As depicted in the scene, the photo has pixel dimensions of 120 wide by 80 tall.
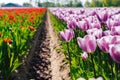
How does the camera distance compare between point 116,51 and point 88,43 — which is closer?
point 116,51

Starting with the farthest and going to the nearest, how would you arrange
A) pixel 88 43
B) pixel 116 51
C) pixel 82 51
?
Answer: pixel 82 51
pixel 88 43
pixel 116 51

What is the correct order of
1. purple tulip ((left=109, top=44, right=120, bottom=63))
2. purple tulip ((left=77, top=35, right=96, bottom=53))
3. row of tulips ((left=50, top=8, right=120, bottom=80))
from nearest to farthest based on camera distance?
purple tulip ((left=109, top=44, right=120, bottom=63)), row of tulips ((left=50, top=8, right=120, bottom=80)), purple tulip ((left=77, top=35, right=96, bottom=53))

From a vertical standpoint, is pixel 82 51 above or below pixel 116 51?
below

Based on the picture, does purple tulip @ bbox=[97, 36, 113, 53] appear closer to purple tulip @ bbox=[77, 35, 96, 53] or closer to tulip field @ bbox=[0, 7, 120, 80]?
tulip field @ bbox=[0, 7, 120, 80]

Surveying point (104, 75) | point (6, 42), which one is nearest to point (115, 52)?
point (104, 75)

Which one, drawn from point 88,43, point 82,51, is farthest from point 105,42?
point 82,51

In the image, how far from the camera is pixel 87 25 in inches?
156

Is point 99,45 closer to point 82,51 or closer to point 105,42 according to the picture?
point 105,42

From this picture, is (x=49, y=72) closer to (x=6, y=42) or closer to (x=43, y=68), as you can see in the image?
(x=43, y=68)

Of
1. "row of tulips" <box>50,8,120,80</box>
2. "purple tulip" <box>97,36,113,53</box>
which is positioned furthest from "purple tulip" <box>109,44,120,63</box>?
"purple tulip" <box>97,36,113,53</box>

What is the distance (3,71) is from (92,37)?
2683mm

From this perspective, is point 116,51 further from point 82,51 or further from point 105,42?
point 82,51

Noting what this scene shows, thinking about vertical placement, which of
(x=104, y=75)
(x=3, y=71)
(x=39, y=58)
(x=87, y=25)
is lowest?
(x=39, y=58)

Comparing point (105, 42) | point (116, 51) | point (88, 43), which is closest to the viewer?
point (116, 51)
